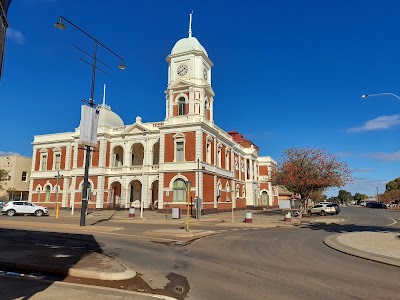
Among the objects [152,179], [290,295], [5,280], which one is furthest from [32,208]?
[290,295]

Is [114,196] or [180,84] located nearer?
[180,84]

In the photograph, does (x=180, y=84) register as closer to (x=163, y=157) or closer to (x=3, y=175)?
(x=163, y=157)

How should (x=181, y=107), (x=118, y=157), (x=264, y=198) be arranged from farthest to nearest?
(x=264, y=198) < (x=118, y=157) < (x=181, y=107)

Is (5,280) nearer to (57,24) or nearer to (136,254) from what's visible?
(136,254)

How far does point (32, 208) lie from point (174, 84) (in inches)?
861

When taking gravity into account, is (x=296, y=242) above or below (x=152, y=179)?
below

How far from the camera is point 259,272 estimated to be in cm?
852

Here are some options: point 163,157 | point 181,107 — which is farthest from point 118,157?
point 181,107

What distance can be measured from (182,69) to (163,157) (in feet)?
38.4

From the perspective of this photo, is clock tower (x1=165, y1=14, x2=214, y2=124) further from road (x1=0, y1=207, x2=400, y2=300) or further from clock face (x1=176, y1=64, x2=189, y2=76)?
road (x1=0, y1=207, x2=400, y2=300)

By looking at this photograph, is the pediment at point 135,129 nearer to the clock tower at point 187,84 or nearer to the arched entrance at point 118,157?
the arched entrance at point 118,157

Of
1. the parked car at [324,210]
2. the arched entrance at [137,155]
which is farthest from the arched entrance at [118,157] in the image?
the parked car at [324,210]

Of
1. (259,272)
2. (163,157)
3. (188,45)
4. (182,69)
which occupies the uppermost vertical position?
(188,45)

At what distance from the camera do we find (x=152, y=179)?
140 feet
